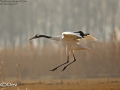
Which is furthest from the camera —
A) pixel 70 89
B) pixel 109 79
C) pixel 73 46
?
pixel 109 79

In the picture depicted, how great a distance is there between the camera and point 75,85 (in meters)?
11.7

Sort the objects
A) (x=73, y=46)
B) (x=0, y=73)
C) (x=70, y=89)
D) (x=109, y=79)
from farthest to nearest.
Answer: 1. (x=109, y=79)
2. (x=0, y=73)
3. (x=70, y=89)
4. (x=73, y=46)

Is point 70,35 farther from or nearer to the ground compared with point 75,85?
farther from the ground

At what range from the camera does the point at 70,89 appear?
10.9m

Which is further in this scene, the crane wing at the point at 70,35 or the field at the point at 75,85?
the field at the point at 75,85

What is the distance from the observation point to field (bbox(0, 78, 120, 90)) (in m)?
11.1

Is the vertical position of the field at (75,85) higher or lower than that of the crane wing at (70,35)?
lower

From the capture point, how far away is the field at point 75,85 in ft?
36.4

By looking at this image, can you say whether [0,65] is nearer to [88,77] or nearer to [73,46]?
[88,77]

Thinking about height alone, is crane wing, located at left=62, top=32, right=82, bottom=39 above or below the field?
above

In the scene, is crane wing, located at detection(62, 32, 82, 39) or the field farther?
the field

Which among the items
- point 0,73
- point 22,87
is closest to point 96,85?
point 22,87

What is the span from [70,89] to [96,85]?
1.18m

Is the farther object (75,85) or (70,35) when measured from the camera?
(75,85)
